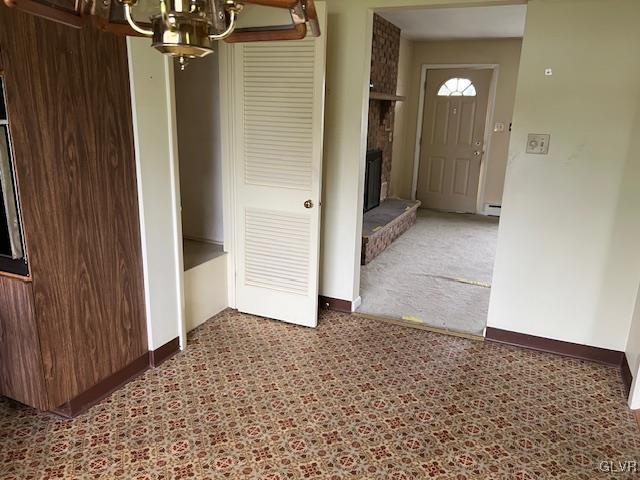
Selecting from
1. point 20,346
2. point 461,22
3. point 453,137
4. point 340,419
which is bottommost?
point 340,419

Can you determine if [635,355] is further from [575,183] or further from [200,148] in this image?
[200,148]

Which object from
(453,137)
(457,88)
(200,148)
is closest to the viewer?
(200,148)

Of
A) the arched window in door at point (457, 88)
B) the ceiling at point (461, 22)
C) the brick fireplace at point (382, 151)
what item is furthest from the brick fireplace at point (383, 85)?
the arched window in door at point (457, 88)

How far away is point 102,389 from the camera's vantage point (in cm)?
239

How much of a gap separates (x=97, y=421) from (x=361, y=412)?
127 centimetres

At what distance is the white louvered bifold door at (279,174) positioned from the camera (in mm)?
2881

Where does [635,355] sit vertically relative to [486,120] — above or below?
below

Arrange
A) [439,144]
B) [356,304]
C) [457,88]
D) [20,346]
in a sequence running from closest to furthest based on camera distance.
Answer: [20,346] → [356,304] → [457,88] → [439,144]

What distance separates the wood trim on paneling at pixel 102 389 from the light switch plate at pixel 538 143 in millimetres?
2534

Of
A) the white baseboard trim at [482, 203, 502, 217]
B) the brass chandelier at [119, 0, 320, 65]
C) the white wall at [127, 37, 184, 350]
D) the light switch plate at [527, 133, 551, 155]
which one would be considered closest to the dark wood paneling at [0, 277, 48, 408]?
the white wall at [127, 37, 184, 350]

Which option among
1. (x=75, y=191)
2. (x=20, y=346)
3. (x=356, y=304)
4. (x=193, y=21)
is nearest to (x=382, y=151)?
(x=356, y=304)

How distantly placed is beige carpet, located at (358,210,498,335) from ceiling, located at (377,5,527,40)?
2306 mm

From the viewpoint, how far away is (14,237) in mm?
1939

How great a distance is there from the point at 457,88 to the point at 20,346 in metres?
6.21
